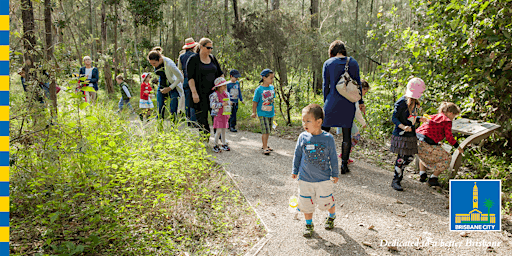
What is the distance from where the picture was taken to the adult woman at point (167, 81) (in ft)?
20.6

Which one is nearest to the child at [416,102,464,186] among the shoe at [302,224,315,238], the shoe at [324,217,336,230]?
the shoe at [324,217,336,230]

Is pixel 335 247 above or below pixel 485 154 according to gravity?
below

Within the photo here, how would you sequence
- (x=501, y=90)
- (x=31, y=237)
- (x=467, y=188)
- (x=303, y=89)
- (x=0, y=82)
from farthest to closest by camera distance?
(x=303, y=89) → (x=501, y=90) → (x=467, y=188) → (x=31, y=237) → (x=0, y=82)

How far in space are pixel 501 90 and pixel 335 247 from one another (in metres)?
4.09

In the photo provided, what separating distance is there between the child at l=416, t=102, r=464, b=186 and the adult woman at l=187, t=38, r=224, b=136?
3.67 m

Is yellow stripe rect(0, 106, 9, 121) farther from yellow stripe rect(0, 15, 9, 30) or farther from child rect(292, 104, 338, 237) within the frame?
child rect(292, 104, 338, 237)

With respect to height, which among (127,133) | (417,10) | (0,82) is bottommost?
(127,133)

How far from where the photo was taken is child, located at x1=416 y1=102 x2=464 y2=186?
15.1ft

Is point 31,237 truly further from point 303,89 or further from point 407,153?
point 303,89

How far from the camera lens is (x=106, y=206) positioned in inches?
128

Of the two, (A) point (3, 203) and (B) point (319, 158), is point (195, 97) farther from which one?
(A) point (3, 203)

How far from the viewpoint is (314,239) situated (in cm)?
336

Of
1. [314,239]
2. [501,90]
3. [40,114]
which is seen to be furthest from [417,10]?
[40,114]

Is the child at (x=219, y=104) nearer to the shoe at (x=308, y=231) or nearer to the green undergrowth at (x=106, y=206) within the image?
the green undergrowth at (x=106, y=206)
